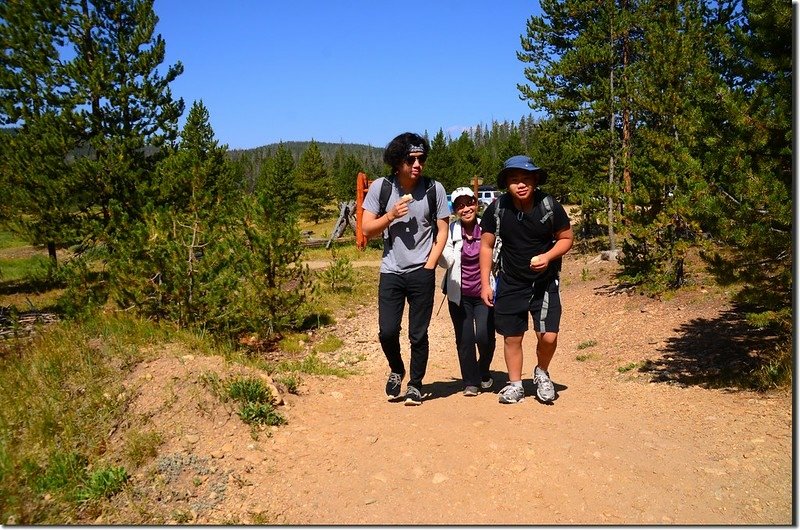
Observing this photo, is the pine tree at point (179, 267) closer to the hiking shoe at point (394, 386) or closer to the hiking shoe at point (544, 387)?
the hiking shoe at point (394, 386)

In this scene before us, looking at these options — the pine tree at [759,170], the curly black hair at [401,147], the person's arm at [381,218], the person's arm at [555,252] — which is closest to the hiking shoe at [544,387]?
the person's arm at [555,252]

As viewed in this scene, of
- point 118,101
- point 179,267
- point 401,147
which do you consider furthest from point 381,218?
point 118,101

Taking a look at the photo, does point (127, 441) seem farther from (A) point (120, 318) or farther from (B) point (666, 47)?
(B) point (666, 47)

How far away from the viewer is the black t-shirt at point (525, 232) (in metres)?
4.26

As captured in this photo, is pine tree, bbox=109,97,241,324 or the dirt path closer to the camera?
the dirt path

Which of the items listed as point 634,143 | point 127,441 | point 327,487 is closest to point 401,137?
point 327,487

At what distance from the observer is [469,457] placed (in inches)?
137

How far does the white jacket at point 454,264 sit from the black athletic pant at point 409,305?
0.38 m

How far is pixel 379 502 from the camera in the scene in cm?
304

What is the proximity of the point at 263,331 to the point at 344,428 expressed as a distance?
16.1ft

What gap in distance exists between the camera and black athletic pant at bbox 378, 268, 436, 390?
14.5 feet

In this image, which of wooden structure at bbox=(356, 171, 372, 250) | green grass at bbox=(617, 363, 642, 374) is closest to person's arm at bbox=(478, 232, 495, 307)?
wooden structure at bbox=(356, 171, 372, 250)

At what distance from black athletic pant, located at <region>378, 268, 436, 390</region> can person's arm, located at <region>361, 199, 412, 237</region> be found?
1.33ft

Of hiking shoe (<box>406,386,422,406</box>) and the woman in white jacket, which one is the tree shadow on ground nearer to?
the woman in white jacket
